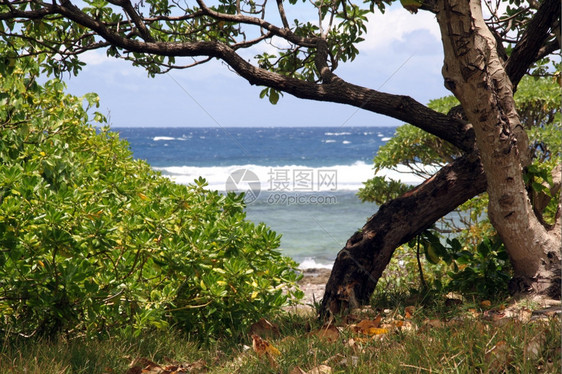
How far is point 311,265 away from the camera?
13891 mm

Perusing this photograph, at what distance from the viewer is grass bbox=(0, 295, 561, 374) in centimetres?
270

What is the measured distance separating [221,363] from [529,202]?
2.80 m

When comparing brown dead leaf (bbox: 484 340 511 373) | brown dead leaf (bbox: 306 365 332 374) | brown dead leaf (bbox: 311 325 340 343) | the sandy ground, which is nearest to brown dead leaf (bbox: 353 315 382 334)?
brown dead leaf (bbox: 311 325 340 343)

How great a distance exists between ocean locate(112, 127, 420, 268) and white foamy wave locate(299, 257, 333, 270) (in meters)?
0.03

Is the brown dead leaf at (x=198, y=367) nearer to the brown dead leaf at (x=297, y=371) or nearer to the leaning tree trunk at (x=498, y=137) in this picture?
the brown dead leaf at (x=297, y=371)

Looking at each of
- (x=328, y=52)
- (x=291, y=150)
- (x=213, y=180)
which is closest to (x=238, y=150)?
(x=291, y=150)

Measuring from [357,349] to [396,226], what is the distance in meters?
1.80

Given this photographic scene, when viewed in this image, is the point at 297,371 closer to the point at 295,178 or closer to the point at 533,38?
the point at 533,38

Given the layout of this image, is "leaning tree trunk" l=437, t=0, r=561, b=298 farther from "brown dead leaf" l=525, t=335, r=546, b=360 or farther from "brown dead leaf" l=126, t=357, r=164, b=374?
"brown dead leaf" l=126, t=357, r=164, b=374

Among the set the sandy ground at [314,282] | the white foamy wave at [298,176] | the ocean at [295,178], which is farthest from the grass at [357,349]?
the white foamy wave at [298,176]

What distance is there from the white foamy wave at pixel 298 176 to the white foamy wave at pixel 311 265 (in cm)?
1598

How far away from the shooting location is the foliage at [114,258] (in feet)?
12.3

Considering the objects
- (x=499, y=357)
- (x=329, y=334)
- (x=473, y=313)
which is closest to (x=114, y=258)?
(x=329, y=334)

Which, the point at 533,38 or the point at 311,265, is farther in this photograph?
the point at 311,265
